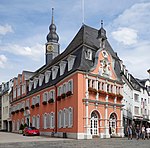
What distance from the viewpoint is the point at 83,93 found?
3809 centimetres

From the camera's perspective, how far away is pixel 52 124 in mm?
45812

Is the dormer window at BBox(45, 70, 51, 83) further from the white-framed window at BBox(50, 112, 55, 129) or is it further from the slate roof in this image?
the white-framed window at BBox(50, 112, 55, 129)

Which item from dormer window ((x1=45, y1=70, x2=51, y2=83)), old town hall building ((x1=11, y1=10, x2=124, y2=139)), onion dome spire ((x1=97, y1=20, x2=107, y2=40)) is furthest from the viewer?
dormer window ((x1=45, y1=70, x2=51, y2=83))

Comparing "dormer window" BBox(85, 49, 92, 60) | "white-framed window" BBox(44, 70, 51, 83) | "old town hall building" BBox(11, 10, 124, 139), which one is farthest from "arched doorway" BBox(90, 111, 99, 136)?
"white-framed window" BBox(44, 70, 51, 83)

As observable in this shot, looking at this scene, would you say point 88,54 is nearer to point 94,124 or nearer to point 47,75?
point 94,124

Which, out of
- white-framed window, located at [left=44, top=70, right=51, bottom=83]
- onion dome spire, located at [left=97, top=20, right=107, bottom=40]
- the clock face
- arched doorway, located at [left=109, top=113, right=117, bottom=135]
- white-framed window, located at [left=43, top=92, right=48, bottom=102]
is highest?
the clock face

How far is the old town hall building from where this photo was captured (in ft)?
125

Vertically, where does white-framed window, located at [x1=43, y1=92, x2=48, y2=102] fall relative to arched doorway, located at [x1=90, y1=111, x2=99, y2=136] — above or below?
above

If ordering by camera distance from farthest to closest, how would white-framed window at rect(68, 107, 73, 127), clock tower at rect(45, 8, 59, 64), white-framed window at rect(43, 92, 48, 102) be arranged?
1. clock tower at rect(45, 8, 59, 64)
2. white-framed window at rect(43, 92, 48, 102)
3. white-framed window at rect(68, 107, 73, 127)

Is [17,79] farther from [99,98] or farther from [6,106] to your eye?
[99,98]

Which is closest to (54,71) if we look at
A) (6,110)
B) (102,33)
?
(102,33)

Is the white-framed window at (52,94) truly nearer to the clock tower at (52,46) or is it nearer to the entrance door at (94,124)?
the entrance door at (94,124)

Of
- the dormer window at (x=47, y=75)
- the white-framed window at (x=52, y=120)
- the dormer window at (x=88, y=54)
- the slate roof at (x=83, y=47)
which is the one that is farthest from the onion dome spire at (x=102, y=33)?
the white-framed window at (x=52, y=120)

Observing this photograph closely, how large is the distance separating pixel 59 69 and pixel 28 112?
A: 14330 mm
